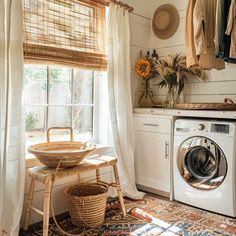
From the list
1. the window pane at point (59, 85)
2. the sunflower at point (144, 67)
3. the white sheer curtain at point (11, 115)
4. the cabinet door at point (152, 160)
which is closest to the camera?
the white sheer curtain at point (11, 115)

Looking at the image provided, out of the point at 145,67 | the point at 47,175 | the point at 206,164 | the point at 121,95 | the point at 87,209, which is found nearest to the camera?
the point at 47,175

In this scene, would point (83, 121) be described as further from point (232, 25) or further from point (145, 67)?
point (232, 25)

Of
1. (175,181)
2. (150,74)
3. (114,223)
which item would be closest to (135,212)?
(114,223)

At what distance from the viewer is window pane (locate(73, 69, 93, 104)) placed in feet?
8.71

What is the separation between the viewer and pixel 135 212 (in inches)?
94.8

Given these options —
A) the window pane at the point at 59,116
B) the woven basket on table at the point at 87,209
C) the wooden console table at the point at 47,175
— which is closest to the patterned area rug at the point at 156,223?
the woven basket on table at the point at 87,209

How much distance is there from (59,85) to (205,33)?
54.9 inches

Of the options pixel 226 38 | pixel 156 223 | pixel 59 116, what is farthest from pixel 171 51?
pixel 156 223

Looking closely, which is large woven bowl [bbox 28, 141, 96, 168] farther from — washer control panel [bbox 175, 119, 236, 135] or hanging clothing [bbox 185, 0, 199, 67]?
hanging clothing [bbox 185, 0, 199, 67]

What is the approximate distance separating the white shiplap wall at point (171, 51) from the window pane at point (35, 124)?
3.88 feet

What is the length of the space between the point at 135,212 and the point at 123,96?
43.5 inches

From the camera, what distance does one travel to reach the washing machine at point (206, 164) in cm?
225

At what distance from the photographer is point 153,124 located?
9.21 ft

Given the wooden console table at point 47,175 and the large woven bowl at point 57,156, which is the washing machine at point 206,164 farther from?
the large woven bowl at point 57,156
